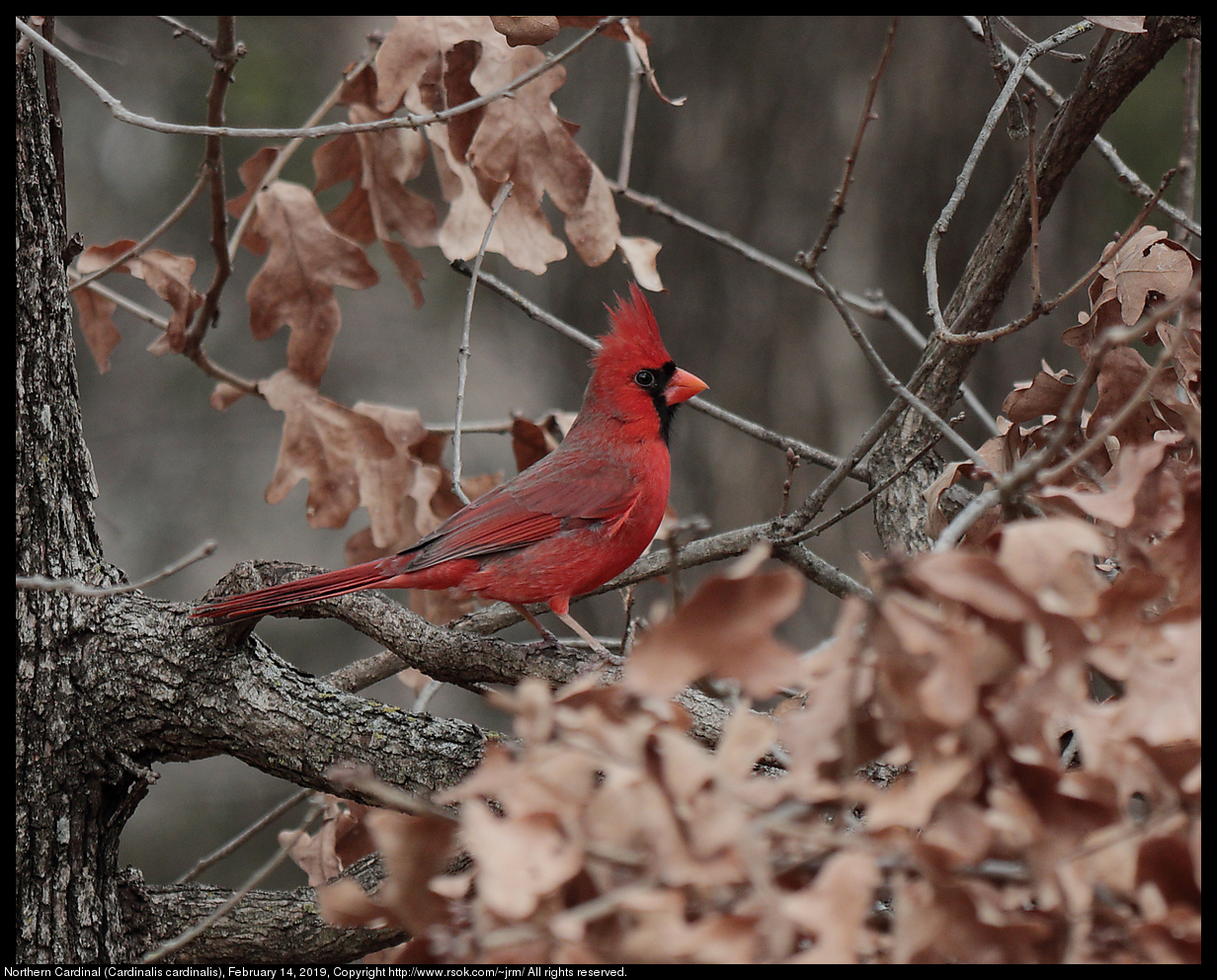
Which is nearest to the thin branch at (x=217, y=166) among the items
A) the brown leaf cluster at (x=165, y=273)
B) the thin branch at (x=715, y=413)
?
the brown leaf cluster at (x=165, y=273)

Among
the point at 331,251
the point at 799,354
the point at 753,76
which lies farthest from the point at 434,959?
the point at 753,76

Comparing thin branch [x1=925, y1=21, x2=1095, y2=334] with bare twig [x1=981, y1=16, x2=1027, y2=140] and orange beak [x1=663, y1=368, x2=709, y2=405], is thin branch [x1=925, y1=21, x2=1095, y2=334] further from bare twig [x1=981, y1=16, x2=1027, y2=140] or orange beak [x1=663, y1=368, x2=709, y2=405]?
orange beak [x1=663, y1=368, x2=709, y2=405]

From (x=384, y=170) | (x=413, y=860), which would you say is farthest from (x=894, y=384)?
(x=384, y=170)

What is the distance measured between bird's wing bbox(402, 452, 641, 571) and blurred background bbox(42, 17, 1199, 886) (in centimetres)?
139

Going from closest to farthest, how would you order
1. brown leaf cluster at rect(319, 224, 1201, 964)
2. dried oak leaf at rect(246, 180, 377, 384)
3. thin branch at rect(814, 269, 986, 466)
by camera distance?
brown leaf cluster at rect(319, 224, 1201, 964) < thin branch at rect(814, 269, 986, 466) < dried oak leaf at rect(246, 180, 377, 384)

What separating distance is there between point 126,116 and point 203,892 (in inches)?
50.0

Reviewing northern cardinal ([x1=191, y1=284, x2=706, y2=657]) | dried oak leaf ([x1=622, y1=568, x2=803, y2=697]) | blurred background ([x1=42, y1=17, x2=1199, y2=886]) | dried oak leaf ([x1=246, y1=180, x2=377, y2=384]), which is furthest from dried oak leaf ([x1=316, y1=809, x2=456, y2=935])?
blurred background ([x1=42, y1=17, x2=1199, y2=886])

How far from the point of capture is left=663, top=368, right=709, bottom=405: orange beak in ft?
8.87

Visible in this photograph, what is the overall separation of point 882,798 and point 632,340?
2.03 metres

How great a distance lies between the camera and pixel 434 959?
0.89 metres

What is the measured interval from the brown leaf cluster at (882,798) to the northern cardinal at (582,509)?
1.38 m

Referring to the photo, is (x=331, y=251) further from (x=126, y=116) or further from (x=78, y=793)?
(x=78, y=793)

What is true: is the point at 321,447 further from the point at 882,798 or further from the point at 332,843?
the point at 882,798

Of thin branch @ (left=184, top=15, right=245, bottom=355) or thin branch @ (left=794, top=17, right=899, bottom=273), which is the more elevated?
thin branch @ (left=184, top=15, right=245, bottom=355)
